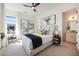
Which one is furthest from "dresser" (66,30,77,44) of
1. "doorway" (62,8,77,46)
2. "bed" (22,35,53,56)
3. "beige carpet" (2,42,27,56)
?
"beige carpet" (2,42,27,56)

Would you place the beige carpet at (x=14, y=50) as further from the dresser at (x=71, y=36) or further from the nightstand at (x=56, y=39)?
the dresser at (x=71, y=36)

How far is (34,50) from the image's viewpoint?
1.63 metres

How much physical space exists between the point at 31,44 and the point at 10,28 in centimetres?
52

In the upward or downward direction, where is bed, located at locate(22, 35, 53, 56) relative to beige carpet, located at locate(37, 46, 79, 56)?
upward

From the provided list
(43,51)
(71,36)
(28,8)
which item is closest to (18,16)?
(28,8)

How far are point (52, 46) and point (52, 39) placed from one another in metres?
0.14

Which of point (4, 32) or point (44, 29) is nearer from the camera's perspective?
point (4, 32)

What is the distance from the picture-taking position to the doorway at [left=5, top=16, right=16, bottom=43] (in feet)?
5.40

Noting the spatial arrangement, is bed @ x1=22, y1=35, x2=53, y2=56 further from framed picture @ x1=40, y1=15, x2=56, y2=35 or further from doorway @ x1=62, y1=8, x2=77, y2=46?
doorway @ x1=62, y1=8, x2=77, y2=46

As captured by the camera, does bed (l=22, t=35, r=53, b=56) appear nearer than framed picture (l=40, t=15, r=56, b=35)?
Yes

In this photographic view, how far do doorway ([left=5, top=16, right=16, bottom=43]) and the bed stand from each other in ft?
0.70

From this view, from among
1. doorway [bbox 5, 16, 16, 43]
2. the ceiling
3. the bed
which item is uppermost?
the ceiling

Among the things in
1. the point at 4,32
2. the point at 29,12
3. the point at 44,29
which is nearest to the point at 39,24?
the point at 44,29

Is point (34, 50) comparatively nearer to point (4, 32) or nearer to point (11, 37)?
point (11, 37)
